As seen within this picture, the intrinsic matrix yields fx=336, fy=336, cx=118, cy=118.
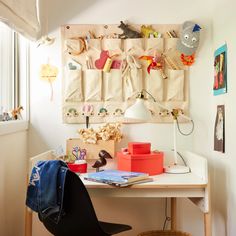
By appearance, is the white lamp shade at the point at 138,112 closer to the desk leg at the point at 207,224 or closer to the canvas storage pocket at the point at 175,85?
the canvas storage pocket at the point at 175,85

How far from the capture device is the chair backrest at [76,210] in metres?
1.61

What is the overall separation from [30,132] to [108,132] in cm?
63

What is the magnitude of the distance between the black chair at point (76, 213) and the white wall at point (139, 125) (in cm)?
89

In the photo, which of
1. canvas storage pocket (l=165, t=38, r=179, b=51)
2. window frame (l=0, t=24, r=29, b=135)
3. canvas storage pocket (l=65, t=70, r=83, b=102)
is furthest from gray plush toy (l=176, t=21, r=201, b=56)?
window frame (l=0, t=24, r=29, b=135)

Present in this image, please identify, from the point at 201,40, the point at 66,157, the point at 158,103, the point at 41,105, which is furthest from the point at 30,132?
the point at 201,40

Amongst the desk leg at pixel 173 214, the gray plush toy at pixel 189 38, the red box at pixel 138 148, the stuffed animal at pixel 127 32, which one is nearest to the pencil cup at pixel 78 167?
the red box at pixel 138 148

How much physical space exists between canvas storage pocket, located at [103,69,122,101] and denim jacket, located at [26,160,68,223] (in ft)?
3.17

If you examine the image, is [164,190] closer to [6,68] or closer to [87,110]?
[87,110]

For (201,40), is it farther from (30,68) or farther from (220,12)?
(30,68)

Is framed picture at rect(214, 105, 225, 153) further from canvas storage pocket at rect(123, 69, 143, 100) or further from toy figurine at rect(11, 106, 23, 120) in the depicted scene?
toy figurine at rect(11, 106, 23, 120)

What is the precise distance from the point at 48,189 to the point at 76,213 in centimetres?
18

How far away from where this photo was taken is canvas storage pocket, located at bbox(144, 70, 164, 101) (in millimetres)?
2496

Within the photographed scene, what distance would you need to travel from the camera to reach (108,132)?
239cm

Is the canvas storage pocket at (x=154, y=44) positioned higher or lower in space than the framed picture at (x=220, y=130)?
higher
